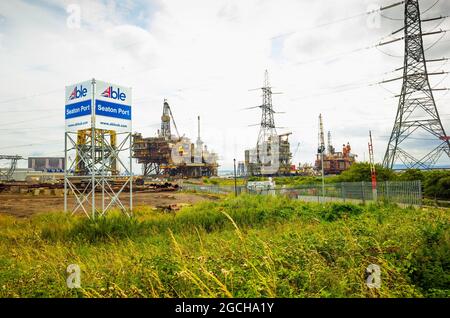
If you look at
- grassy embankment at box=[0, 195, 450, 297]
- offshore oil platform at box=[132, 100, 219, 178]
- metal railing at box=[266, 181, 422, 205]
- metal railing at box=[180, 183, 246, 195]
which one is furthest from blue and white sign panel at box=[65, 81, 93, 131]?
offshore oil platform at box=[132, 100, 219, 178]

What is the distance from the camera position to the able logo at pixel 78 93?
1319cm

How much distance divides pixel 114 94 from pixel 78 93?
1667 millimetres

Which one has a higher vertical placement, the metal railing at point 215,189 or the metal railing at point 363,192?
the metal railing at point 363,192

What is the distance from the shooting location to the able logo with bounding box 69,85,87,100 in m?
13.2

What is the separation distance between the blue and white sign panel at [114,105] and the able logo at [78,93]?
2.28 feet

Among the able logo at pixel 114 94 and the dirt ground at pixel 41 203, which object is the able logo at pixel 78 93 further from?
the dirt ground at pixel 41 203

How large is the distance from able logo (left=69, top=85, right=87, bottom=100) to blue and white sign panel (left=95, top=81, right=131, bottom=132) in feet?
2.28

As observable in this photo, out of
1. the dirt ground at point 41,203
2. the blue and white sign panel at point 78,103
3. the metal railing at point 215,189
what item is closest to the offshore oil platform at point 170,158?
the metal railing at point 215,189

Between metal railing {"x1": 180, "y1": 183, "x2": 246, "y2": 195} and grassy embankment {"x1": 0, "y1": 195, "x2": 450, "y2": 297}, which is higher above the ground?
grassy embankment {"x1": 0, "y1": 195, "x2": 450, "y2": 297}

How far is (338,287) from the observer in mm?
3633

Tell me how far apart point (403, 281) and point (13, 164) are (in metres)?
95.8

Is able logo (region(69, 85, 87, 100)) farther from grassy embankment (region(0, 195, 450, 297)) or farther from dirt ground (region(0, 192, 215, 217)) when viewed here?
dirt ground (region(0, 192, 215, 217))

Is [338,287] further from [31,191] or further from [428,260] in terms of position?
[31,191]

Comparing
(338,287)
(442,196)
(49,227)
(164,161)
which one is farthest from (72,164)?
(164,161)
